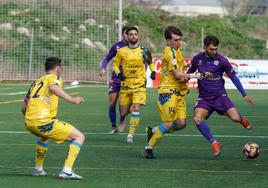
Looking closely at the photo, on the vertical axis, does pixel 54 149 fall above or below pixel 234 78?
below

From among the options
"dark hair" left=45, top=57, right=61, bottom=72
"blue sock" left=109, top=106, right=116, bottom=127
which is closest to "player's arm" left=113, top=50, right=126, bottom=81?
"blue sock" left=109, top=106, right=116, bottom=127

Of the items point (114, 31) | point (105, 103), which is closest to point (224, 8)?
point (114, 31)

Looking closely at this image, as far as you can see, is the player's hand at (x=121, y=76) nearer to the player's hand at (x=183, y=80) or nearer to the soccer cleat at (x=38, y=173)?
the player's hand at (x=183, y=80)

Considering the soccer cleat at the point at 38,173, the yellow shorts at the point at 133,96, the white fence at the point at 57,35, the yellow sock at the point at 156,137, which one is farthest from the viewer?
the white fence at the point at 57,35

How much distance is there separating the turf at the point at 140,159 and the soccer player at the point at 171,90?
42 cm

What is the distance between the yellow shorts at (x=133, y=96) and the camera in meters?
15.2

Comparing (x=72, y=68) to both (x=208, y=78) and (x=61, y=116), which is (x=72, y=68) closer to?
(x=61, y=116)

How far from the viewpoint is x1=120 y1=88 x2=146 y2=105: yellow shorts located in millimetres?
15242

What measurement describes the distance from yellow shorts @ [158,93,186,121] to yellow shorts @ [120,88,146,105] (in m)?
2.13

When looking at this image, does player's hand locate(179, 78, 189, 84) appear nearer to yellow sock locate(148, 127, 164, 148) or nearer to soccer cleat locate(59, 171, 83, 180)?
yellow sock locate(148, 127, 164, 148)

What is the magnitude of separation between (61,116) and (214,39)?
26.9ft

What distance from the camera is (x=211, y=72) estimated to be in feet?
42.6

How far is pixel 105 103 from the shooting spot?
24.7 metres

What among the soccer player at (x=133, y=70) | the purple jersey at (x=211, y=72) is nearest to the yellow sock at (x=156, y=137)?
the purple jersey at (x=211, y=72)
